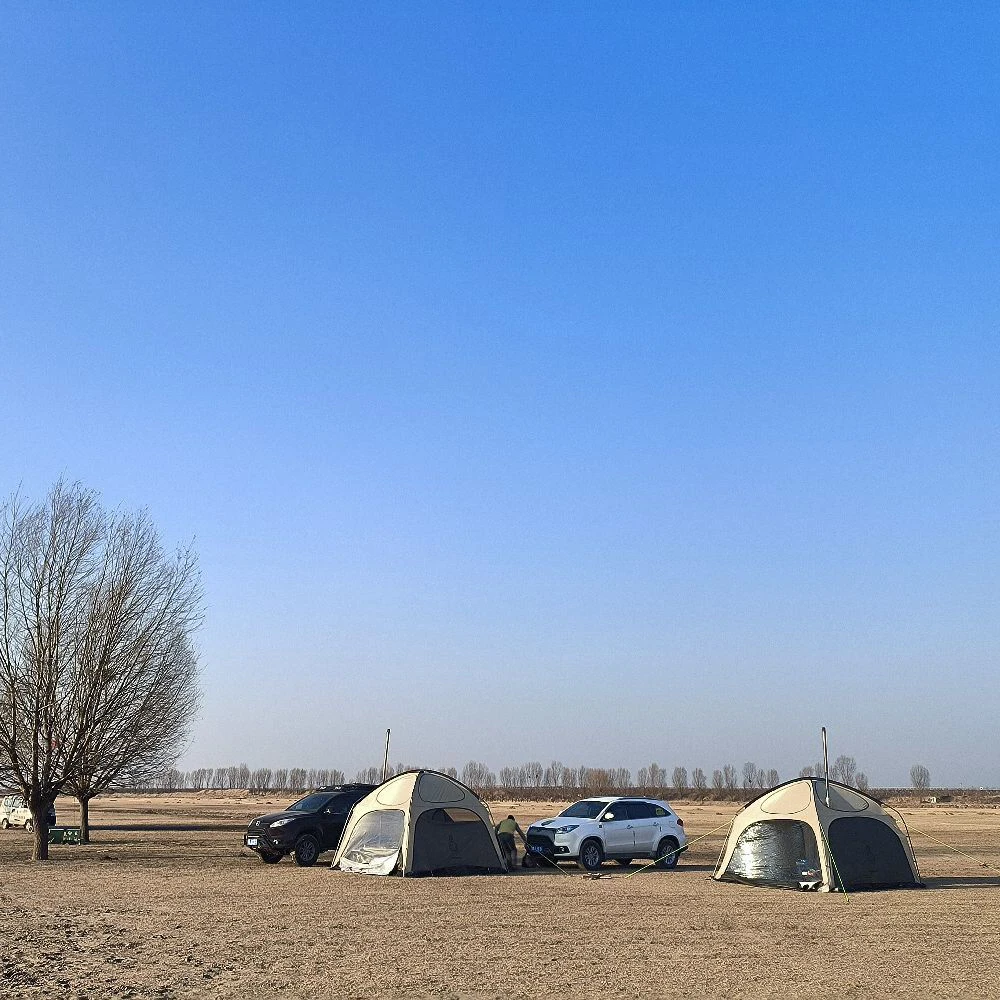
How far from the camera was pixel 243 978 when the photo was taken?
427 inches

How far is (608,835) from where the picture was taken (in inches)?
955

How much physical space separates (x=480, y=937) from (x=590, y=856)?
10.8 meters

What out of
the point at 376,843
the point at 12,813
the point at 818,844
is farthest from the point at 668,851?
the point at 12,813

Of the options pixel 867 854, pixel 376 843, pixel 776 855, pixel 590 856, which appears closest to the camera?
pixel 867 854

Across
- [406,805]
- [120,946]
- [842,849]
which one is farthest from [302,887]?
[842,849]

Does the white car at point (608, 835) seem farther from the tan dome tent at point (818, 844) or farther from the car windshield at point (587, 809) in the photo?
the tan dome tent at point (818, 844)

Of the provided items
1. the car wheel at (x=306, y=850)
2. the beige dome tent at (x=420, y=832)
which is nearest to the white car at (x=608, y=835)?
the beige dome tent at (x=420, y=832)

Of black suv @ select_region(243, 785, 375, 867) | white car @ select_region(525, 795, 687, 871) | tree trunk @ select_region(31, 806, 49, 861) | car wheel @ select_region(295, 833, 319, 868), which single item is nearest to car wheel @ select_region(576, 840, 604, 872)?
white car @ select_region(525, 795, 687, 871)

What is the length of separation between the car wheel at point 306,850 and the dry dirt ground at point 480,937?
160cm

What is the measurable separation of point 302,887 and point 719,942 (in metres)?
8.45

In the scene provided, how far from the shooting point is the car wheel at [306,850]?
79.3 feet

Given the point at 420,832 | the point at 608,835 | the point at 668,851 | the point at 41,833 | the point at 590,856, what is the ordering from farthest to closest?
1. the point at 41,833
2. the point at 668,851
3. the point at 608,835
4. the point at 590,856
5. the point at 420,832

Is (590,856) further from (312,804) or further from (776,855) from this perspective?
(312,804)

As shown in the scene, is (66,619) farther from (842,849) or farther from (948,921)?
(948,921)
